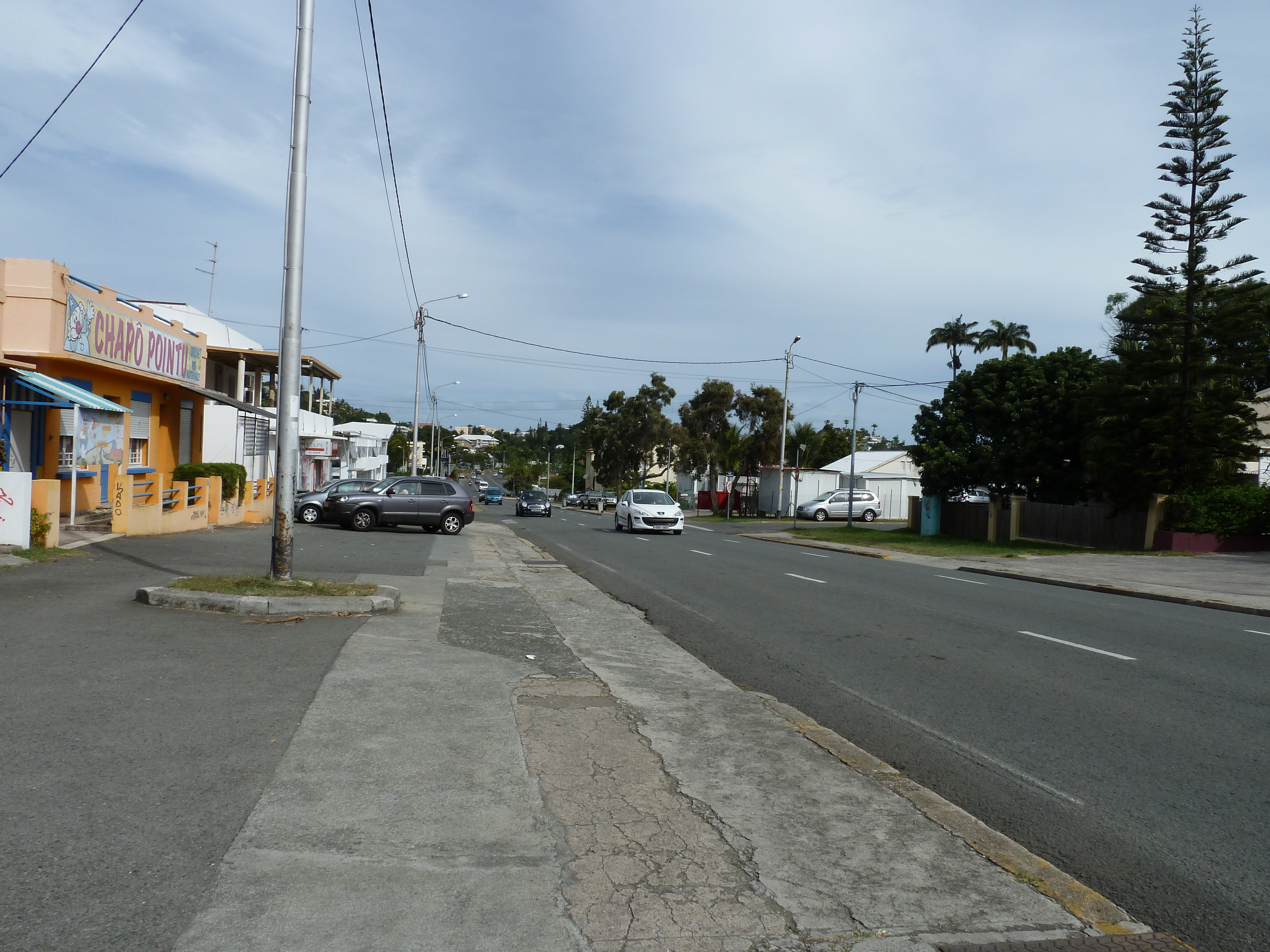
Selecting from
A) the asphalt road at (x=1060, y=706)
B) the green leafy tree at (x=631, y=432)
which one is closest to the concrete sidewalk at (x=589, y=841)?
the asphalt road at (x=1060, y=706)

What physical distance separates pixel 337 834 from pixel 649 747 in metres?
2.24

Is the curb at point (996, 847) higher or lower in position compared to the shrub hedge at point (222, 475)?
lower

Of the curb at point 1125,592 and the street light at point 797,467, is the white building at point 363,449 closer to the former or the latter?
the street light at point 797,467

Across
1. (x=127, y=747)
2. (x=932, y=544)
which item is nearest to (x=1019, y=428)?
(x=932, y=544)

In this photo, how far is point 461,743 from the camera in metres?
5.93

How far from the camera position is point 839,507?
5547 centimetres

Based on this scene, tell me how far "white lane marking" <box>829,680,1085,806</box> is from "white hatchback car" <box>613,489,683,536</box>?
2584 centimetres

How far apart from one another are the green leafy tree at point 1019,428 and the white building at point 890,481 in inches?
814

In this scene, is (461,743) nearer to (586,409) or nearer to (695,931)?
(695,931)

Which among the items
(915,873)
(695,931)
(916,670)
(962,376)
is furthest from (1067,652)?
(962,376)

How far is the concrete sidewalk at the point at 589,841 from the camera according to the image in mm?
3658

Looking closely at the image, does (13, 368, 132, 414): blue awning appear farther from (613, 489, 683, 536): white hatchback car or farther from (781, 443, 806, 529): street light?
(781, 443, 806, 529): street light

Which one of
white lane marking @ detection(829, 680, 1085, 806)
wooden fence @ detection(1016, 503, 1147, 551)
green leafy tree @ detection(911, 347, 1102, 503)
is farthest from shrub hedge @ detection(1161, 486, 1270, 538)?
white lane marking @ detection(829, 680, 1085, 806)

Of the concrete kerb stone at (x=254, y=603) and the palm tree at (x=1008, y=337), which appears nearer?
the concrete kerb stone at (x=254, y=603)
